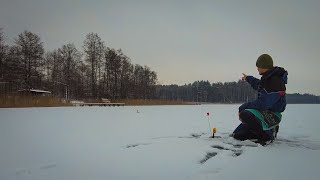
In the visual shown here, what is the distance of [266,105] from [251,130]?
54cm

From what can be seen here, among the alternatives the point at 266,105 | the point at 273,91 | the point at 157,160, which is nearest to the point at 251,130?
the point at 266,105

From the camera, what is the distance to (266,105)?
4.66 m

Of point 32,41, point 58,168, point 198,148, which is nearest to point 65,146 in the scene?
point 58,168

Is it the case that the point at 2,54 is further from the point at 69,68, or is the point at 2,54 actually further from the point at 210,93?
the point at 210,93

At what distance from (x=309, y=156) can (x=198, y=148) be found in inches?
60.9

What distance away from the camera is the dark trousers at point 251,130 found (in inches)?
185

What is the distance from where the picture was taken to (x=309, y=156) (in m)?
3.83

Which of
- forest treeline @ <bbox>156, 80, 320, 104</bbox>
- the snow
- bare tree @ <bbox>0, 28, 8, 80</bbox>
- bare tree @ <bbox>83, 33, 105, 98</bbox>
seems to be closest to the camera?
the snow

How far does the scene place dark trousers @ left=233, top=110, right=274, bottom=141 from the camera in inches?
185

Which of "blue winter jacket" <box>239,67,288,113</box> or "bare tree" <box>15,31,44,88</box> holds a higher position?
"bare tree" <box>15,31,44,88</box>

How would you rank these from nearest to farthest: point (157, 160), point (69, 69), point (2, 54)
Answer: point (157, 160)
point (2, 54)
point (69, 69)

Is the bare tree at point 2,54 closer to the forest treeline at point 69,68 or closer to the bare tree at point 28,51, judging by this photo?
the forest treeline at point 69,68

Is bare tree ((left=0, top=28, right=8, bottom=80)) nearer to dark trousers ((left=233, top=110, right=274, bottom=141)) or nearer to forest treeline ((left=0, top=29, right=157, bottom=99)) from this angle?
forest treeline ((left=0, top=29, right=157, bottom=99))

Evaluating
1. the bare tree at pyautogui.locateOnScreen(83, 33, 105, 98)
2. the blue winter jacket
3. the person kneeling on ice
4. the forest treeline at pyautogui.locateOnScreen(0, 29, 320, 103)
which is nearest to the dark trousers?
the person kneeling on ice
